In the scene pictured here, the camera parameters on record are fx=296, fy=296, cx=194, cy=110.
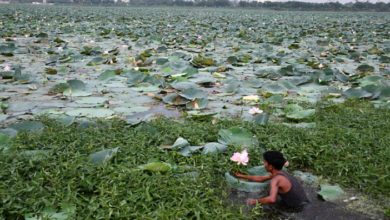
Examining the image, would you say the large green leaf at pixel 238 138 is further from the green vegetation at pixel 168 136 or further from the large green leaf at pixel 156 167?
the large green leaf at pixel 156 167

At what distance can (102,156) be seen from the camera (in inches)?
71.4

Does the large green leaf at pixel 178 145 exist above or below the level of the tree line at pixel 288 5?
below

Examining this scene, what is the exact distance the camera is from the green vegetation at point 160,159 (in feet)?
4.74

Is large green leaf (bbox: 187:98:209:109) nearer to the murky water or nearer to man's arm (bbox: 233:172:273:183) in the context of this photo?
man's arm (bbox: 233:172:273:183)

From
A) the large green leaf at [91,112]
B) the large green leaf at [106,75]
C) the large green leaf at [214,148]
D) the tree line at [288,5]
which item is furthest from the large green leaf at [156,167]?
the tree line at [288,5]

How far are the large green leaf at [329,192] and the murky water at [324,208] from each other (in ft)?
0.08

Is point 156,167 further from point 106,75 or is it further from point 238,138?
point 106,75

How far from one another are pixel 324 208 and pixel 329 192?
12 cm

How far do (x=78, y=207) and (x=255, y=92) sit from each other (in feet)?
7.84

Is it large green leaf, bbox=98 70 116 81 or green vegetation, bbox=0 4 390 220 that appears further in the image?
large green leaf, bbox=98 70 116 81

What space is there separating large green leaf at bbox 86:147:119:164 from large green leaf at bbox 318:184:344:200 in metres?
1.23

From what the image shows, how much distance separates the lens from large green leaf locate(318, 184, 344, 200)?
1.60 meters

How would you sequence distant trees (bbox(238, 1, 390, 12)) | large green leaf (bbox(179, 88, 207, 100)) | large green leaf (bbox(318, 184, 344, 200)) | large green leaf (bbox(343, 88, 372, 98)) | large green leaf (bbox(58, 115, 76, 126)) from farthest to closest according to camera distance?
1. distant trees (bbox(238, 1, 390, 12))
2. large green leaf (bbox(343, 88, 372, 98))
3. large green leaf (bbox(179, 88, 207, 100))
4. large green leaf (bbox(58, 115, 76, 126))
5. large green leaf (bbox(318, 184, 344, 200))

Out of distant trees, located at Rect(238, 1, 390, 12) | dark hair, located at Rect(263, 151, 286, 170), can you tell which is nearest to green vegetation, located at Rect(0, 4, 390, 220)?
dark hair, located at Rect(263, 151, 286, 170)
